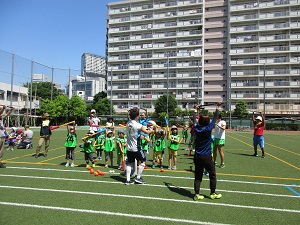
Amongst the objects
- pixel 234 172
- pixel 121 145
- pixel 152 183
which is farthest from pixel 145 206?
pixel 234 172

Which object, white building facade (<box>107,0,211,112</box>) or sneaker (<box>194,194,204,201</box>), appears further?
white building facade (<box>107,0,211,112</box>)

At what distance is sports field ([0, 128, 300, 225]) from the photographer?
4.55m

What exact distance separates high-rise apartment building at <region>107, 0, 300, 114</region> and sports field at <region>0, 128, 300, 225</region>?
4626 cm

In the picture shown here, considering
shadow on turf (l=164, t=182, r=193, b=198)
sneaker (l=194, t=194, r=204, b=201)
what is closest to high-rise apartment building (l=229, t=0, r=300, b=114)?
shadow on turf (l=164, t=182, r=193, b=198)

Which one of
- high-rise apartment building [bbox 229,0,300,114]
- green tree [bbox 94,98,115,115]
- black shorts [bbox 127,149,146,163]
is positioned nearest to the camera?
black shorts [bbox 127,149,146,163]

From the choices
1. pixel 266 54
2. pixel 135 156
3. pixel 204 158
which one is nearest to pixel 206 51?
pixel 266 54

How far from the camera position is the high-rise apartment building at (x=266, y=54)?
5647 cm

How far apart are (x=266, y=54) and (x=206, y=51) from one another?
15099mm

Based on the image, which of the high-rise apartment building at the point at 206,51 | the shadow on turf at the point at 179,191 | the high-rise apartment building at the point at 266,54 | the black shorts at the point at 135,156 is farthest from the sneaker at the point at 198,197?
the high-rise apartment building at the point at 266,54

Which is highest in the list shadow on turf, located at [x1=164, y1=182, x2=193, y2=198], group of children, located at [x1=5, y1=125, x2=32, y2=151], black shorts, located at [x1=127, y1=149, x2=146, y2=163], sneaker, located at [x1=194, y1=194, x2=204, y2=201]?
black shorts, located at [x1=127, y1=149, x2=146, y2=163]

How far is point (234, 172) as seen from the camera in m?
8.80

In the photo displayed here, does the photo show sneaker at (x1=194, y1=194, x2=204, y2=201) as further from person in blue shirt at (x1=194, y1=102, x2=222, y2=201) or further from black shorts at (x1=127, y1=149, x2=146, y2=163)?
black shorts at (x1=127, y1=149, x2=146, y2=163)

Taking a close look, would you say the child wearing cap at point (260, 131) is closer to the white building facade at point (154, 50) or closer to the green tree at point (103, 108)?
the white building facade at point (154, 50)

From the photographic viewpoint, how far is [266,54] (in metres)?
58.3
